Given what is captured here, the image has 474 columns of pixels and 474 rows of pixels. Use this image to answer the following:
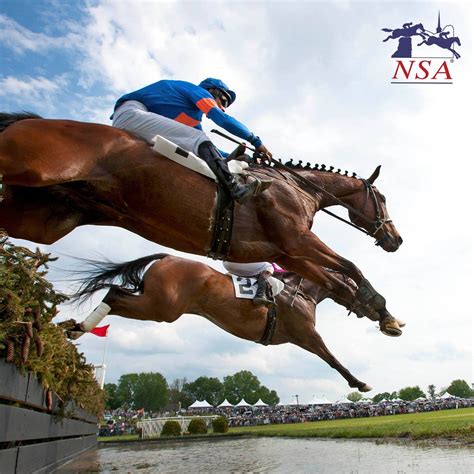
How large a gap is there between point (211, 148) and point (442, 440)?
22.4 feet

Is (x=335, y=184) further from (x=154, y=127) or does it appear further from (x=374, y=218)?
(x=154, y=127)

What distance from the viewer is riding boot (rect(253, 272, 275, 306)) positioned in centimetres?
750

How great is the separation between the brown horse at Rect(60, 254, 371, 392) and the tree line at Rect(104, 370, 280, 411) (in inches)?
4315

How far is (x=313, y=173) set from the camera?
609cm

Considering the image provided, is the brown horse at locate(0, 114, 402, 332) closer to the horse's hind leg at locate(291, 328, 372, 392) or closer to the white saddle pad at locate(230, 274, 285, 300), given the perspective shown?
the white saddle pad at locate(230, 274, 285, 300)

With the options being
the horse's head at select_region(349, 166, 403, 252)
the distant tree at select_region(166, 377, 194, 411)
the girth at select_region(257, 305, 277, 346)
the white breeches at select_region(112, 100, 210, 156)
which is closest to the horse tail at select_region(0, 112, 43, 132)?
the white breeches at select_region(112, 100, 210, 156)

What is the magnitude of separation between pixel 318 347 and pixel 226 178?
4755 millimetres

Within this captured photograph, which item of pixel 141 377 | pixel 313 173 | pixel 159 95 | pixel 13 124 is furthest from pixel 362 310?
pixel 141 377

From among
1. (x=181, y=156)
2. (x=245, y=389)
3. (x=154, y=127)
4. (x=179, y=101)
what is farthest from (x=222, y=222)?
(x=245, y=389)

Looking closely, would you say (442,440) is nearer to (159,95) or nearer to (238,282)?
(238,282)

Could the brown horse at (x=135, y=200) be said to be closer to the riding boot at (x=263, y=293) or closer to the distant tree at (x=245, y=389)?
the riding boot at (x=263, y=293)

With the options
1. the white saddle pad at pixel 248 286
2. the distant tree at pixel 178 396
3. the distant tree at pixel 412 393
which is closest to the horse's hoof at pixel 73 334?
the white saddle pad at pixel 248 286

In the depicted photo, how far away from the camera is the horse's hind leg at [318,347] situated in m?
8.12

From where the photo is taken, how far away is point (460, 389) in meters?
131
